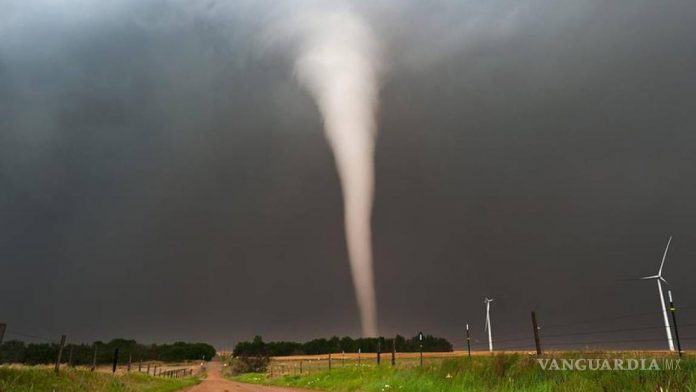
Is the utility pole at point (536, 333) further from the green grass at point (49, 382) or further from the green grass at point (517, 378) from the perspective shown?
the green grass at point (49, 382)

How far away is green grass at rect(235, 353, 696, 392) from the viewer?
10.5m

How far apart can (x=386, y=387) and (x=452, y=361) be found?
132 inches

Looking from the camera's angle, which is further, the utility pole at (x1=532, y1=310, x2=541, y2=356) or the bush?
the bush

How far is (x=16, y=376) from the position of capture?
655 inches

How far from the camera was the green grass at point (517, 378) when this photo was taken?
10516 mm

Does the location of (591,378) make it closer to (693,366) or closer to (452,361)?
(693,366)

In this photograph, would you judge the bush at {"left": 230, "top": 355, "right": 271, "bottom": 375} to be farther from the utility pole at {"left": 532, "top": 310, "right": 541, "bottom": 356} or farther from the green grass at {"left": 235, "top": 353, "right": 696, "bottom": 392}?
the utility pole at {"left": 532, "top": 310, "right": 541, "bottom": 356}

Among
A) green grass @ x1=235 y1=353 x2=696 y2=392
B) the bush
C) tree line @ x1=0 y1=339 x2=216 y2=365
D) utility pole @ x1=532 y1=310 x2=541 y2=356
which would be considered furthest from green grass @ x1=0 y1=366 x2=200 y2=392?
the bush

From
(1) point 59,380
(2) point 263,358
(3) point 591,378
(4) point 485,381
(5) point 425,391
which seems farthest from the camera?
(2) point 263,358

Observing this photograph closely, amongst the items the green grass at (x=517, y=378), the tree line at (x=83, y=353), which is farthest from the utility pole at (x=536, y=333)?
the tree line at (x=83, y=353)

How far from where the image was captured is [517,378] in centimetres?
1523

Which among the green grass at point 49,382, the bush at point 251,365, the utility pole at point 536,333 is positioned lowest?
the bush at point 251,365

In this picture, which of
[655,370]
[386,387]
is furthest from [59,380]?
[655,370]

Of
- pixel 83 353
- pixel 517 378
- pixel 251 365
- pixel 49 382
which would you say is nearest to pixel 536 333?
pixel 517 378
